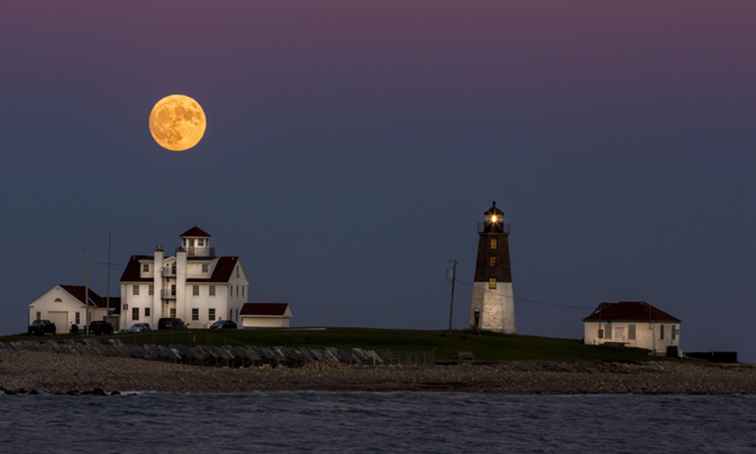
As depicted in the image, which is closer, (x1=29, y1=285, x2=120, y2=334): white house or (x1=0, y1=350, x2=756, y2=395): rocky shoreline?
(x1=0, y1=350, x2=756, y2=395): rocky shoreline

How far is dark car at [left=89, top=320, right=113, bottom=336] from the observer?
381 ft

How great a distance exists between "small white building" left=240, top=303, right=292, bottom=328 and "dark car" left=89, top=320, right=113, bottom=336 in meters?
12.8

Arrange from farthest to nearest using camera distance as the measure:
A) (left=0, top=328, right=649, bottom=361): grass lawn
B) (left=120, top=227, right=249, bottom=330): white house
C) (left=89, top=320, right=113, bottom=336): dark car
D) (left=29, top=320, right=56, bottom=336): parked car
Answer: (left=120, top=227, right=249, bottom=330): white house < (left=29, top=320, right=56, bottom=336): parked car < (left=89, top=320, right=113, bottom=336): dark car < (left=0, top=328, right=649, bottom=361): grass lawn

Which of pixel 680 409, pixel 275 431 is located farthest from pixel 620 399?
pixel 275 431

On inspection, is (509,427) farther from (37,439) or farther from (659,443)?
(37,439)

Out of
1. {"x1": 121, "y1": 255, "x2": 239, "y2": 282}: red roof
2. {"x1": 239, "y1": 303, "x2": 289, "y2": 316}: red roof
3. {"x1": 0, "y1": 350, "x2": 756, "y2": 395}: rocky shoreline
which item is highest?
{"x1": 121, "y1": 255, "x2": 239, "y2": 282}: red roof

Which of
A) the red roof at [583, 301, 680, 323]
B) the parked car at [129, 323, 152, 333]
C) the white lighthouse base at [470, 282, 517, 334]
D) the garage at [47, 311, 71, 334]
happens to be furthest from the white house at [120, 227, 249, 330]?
the red roof at [583, 301, 680, 323]

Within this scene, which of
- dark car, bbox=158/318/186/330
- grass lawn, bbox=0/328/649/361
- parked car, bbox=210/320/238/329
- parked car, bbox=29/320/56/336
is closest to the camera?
grass lawn, bbox=0/328/649/361

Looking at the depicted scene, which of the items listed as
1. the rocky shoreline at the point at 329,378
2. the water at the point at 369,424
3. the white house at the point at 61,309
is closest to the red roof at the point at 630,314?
the rocky shoreline at the point at 329,378

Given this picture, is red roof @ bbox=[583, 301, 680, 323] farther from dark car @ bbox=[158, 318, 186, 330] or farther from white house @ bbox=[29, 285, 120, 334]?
white house @ bbox=[29, 285, 120, 334]

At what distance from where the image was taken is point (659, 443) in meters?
59.0

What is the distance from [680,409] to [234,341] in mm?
35619

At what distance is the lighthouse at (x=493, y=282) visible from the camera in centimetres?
11575

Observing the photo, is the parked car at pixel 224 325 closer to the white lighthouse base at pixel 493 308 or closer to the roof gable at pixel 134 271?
the roof gable at pixel 134 271
